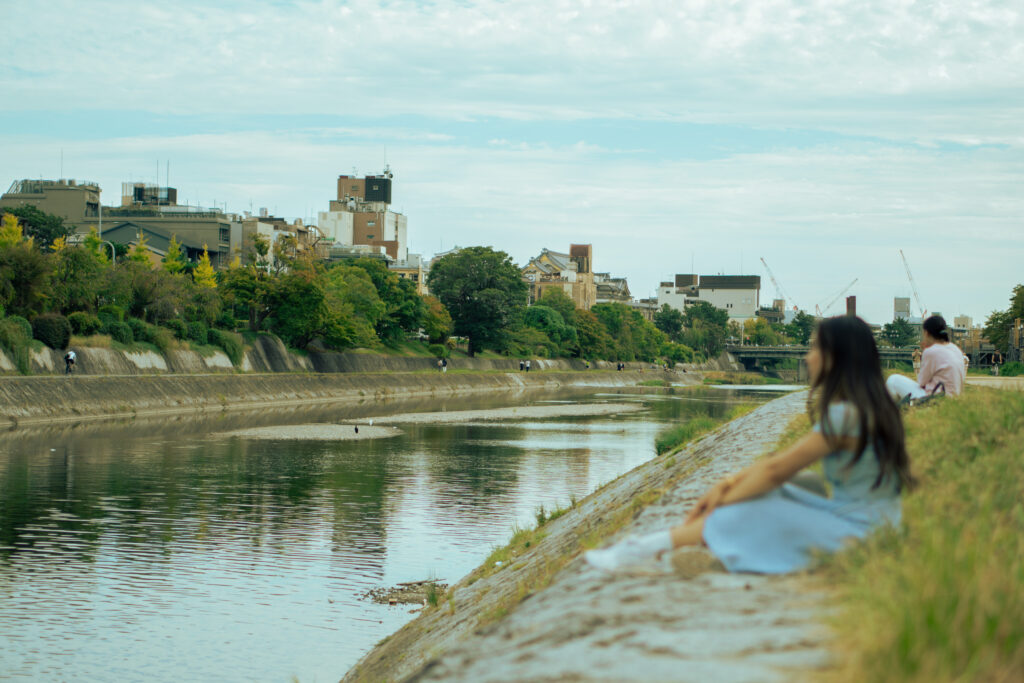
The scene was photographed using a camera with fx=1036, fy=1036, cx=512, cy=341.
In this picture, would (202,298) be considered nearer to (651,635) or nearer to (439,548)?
(439,548)

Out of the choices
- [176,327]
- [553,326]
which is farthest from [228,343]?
[553,326]

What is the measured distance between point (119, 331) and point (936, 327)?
4923 centimetres

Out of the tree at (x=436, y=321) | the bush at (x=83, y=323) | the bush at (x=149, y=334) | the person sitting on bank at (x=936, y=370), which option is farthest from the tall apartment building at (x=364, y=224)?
the person sitting on bank at (x=936, y=370)

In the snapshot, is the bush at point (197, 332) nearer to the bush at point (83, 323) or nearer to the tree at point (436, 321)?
the bush at point (83, 323)

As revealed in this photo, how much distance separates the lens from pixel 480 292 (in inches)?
4427


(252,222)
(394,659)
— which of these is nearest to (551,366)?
(252,222)

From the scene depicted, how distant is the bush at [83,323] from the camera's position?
52750 millimetres

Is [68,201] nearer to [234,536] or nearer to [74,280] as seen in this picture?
[74,280]

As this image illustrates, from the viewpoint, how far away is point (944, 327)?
614 inches

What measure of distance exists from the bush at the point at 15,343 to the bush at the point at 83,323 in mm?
5015

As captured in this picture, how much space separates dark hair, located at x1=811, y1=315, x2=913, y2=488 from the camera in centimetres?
608

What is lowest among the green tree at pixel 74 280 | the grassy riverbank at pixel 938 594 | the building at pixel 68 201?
the grassy riverbank at pixel 938 594

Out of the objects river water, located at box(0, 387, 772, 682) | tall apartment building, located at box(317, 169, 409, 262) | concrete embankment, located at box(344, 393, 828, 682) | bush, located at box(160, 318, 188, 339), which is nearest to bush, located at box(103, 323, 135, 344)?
bush, located at box(160, 318, 188, 339)

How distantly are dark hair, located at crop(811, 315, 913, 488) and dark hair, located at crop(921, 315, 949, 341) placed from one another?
953 centimetres
